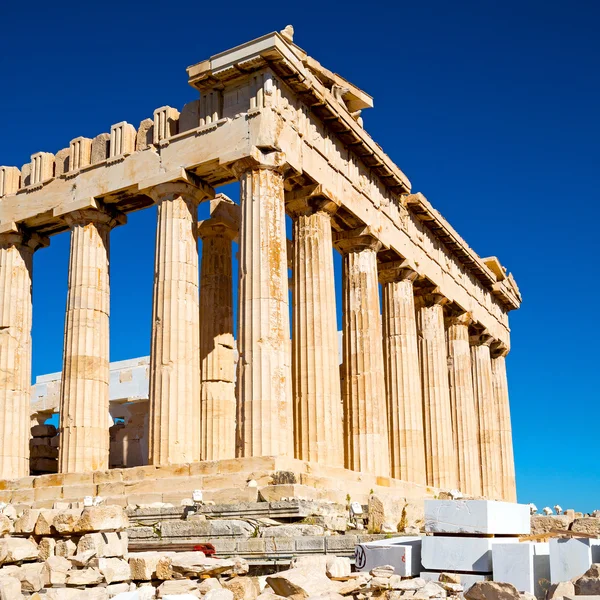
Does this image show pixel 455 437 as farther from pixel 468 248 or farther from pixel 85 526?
pixel 85 526

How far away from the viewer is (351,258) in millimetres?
30922

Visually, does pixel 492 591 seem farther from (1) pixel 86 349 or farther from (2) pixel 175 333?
(1) pixel 86 349

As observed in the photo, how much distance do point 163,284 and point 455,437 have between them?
1822cm

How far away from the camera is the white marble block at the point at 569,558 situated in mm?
11914

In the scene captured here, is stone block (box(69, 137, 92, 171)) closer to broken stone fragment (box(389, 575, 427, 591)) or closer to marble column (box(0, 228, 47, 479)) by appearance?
marble column (box(0, 228, 47, 479))

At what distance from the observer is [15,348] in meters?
30.0

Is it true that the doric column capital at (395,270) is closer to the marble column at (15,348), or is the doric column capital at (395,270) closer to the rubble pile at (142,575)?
the marble column at (15,348)

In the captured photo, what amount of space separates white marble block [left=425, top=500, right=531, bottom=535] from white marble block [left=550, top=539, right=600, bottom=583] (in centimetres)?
105

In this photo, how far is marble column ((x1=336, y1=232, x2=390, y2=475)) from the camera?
1148 inches

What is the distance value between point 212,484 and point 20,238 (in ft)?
42.6

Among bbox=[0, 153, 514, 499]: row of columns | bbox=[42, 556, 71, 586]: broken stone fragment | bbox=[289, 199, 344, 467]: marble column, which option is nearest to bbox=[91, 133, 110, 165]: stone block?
bbox=[0, 153, 514, 499]: row of columns

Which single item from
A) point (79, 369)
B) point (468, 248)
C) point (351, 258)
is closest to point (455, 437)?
point (468, 248)

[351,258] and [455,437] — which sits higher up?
[351,258]

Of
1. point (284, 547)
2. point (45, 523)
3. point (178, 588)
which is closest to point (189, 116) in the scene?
point (45, 523)
